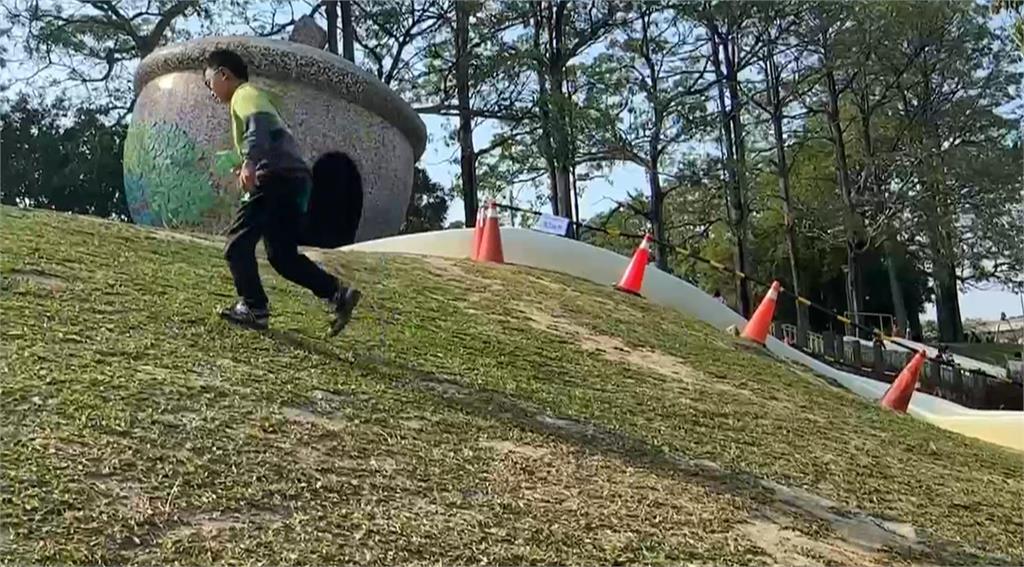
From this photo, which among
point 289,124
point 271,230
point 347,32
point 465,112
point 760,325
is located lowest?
point 760,325

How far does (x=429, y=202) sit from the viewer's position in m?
25.9

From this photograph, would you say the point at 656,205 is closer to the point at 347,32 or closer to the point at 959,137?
the point at 347,32

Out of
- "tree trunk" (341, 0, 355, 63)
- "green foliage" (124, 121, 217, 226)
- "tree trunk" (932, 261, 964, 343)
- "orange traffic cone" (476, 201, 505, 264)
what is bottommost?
"tree trunk" (932, 261, 964, 343)

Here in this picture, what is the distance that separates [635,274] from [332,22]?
1045 cm

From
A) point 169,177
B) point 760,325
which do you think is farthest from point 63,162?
point 760,325

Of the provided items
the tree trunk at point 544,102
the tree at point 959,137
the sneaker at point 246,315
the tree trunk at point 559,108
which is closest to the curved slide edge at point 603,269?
the sneaker at point 246,315

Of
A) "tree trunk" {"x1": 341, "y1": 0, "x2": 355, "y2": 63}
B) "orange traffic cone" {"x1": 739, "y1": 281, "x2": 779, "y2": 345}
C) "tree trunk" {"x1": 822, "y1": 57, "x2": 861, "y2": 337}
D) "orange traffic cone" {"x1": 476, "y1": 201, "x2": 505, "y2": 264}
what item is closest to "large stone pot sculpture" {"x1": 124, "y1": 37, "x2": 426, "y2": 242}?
"orange traffic cone" {"x1": 476, "y1": 201, "x2": 505, "y2": 264}

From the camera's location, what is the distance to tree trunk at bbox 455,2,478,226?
65.9ft

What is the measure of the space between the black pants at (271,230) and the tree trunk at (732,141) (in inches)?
728

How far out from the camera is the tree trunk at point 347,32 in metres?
18.6

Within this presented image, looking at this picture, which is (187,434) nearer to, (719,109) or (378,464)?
(378,464)

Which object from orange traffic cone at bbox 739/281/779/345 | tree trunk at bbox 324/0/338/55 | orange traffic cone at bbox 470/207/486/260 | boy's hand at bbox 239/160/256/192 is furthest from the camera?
tree trunk at bbox 324/0/338/55

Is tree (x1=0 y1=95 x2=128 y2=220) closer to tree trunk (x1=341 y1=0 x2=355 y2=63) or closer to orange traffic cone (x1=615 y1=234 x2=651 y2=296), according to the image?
tree trunk (x1=341 y1=0 x2=355 y2=63)

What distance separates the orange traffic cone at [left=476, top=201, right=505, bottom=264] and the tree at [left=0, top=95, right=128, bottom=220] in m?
11.3
